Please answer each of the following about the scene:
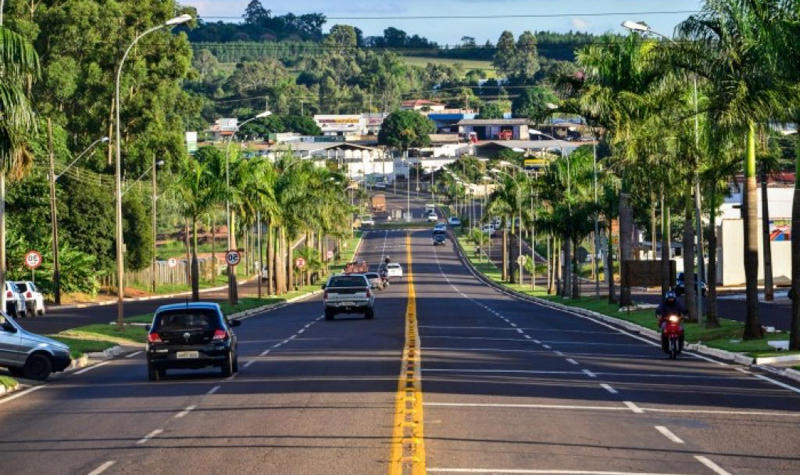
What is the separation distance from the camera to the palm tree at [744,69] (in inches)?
1214

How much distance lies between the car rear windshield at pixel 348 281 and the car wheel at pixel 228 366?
86.0 feet

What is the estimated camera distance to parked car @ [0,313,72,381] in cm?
2938

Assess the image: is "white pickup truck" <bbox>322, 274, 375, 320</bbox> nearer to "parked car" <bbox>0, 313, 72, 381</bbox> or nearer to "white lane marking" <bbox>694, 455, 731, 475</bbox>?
"parked car" <bbox>0, 313, 72, 381</bbox>

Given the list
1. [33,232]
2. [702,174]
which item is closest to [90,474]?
[702,174]

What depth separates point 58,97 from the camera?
304 feet

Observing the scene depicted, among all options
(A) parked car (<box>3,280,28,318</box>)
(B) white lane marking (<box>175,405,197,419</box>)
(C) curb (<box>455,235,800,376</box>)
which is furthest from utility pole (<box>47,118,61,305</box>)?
(B) white lane marking (<box>175,405,197,419</box>)

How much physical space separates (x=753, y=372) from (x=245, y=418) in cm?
1307

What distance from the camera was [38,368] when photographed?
30.0 metres

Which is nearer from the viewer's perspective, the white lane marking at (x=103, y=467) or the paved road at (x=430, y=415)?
the white lane marking at (x=103, y=467)

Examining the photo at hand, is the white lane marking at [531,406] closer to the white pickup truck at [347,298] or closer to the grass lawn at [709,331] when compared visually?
the grass lawn at [709,331]

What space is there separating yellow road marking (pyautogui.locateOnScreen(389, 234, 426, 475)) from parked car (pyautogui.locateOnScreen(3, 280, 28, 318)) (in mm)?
27689

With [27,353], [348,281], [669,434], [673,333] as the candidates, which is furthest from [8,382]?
[348,281]

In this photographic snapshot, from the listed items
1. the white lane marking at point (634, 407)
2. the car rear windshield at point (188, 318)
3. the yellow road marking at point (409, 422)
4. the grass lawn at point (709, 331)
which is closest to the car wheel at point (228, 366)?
the car rear windshield at point (188, 318)

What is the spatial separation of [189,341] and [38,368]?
3816 millimetres
